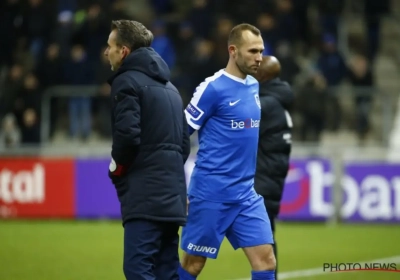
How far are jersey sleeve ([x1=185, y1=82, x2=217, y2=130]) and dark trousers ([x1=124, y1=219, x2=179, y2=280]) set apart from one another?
1155 mm

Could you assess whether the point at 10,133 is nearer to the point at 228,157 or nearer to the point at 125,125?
the point at 228,157

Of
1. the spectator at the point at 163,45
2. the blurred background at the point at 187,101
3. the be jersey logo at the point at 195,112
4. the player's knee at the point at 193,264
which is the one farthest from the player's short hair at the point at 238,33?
the spectator at the point at 163,45

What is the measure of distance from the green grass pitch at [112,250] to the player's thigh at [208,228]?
2.96m

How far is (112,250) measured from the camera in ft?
43.2

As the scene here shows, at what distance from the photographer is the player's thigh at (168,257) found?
267 inches

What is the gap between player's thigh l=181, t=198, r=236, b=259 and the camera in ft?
25.0

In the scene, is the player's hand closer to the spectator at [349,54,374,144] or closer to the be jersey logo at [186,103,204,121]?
the be jersey logo at [186,103,204,121]

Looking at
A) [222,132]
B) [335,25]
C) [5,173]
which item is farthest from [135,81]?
[335,25]

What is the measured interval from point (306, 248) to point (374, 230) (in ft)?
8.81

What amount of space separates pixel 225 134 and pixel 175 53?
469 inches

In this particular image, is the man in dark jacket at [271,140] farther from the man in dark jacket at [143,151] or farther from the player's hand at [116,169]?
the player's hand at [116,169]

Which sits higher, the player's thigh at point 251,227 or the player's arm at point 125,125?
the player's arm at point 125,125

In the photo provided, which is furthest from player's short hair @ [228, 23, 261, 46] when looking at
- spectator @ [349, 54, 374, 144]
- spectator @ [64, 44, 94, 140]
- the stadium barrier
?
spectator @ [64, 44, 94, 140]

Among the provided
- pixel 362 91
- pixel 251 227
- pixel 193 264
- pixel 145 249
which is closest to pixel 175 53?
pixel 362 91
